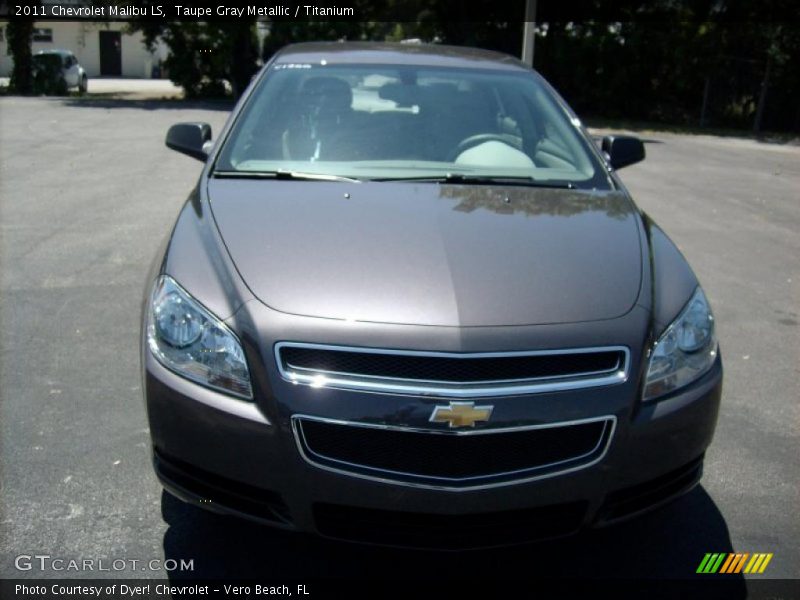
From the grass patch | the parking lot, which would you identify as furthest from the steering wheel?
the grass patch

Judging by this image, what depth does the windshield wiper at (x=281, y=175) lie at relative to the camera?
3617mm

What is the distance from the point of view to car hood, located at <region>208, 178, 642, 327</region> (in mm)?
2639

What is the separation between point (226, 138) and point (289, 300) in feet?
5.01

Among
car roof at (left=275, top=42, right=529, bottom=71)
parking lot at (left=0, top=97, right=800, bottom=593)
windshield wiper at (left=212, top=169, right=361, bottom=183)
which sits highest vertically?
car roof at (left=275, top=42, right=529, bottom=71)

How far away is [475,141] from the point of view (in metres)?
4.10

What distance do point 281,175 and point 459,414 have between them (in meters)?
1.62

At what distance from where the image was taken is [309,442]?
2.48 m

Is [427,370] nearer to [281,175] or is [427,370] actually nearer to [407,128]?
[281,175]

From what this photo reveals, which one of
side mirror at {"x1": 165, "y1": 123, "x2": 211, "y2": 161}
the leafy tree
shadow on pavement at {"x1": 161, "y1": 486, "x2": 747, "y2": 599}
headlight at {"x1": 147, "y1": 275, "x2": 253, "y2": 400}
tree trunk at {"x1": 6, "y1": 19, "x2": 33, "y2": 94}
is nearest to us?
headlight at {"x1": 147, "y1": 275, "x2": 253, "y2": 400}

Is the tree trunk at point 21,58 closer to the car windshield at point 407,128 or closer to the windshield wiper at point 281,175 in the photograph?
the car windshield at point 407,128

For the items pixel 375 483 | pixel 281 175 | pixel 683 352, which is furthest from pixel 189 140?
pixel 683 352

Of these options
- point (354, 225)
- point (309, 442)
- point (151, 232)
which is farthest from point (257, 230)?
point (151, 232)

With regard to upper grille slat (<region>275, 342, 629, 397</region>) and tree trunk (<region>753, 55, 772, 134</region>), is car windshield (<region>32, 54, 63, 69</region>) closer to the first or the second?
tree trunk (<region>753, 55, 772, 134</region>)

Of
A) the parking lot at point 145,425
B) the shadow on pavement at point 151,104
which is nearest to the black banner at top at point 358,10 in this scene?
the shadow on pavement at point 151,104
